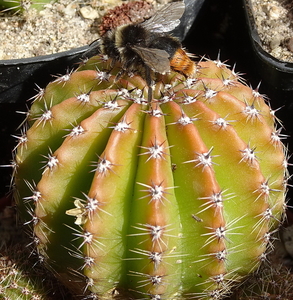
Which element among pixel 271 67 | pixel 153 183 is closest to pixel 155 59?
pixel 153 183

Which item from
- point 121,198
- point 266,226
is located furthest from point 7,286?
point 266,226

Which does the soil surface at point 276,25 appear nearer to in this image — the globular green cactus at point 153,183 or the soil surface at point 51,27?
the soil surface at point 51,27

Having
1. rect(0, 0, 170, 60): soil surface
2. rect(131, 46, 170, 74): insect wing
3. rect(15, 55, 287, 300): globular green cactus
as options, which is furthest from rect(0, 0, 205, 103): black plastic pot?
rect(131, 46, 170, 74): insect wing

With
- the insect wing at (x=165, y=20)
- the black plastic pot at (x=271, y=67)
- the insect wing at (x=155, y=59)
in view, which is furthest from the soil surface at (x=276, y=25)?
the insect wing at (x=155, y=59)

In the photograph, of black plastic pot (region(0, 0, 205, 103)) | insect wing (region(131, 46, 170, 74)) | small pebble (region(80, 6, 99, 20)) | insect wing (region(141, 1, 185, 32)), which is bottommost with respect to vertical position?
black plastic pot (region(0, 0, 205, 103))

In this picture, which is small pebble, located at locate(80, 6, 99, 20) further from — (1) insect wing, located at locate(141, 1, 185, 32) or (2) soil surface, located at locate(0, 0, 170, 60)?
(1) insect wing, located at locate(141, 1, 185, 32)

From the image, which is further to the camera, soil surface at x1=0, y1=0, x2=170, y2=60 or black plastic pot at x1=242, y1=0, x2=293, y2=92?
soil surface at x1=0, y1=0, x2=170, y2=60
